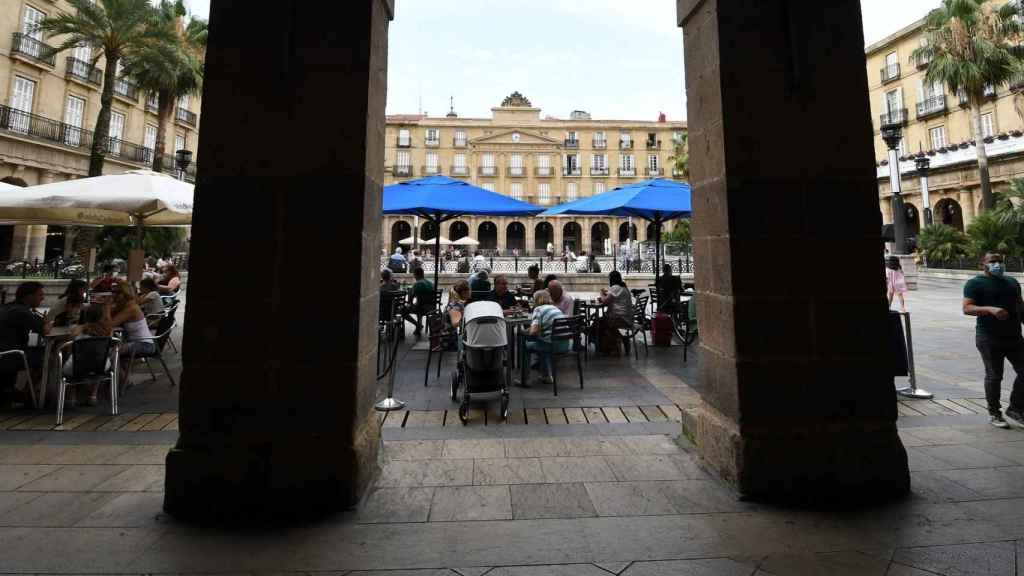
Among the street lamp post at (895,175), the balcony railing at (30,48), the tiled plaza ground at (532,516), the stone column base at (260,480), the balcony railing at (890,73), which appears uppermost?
the balcony railing at (890,73)

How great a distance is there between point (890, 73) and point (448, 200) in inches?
1686

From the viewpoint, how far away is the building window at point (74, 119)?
22.3 metres

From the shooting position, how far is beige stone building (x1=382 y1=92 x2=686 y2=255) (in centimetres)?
5069

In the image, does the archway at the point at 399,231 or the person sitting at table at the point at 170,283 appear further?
the archway at the point at 399,231

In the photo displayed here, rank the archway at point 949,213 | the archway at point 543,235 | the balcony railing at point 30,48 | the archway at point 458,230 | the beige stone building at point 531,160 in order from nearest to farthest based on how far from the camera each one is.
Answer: the balcony railing at point 30,48 < the archway at point 949,213 < the beige stone building at point 531,160 < the archway at point 543,235 < the archway at point 458,230

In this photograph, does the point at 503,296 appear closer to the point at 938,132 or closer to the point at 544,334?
the point at 544,334

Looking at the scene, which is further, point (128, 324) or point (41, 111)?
point (41, 111)

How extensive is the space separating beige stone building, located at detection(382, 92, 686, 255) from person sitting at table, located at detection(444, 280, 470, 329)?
139 ft

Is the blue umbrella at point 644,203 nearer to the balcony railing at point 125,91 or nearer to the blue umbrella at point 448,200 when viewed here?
the blue umbrella at point 448,200

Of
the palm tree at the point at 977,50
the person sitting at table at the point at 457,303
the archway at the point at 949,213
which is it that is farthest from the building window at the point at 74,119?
the archway at the point at 949,213

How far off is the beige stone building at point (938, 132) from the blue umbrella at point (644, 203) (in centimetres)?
2287

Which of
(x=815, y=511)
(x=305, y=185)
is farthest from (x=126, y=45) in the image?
(x=815, y=511)

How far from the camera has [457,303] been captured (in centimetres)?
698

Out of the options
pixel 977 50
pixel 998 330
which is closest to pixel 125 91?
pixel 998 330
